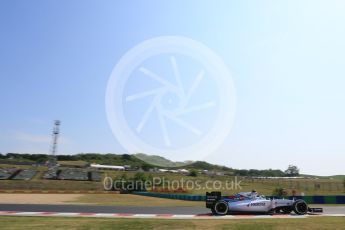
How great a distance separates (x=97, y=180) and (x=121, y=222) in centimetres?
8769

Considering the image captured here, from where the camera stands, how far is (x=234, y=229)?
13.2m

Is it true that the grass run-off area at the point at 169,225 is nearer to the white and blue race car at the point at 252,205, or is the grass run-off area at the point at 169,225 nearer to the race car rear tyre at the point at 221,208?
the race car rear tyre at the point at 221,208

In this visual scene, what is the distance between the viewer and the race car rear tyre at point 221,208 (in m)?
18.3

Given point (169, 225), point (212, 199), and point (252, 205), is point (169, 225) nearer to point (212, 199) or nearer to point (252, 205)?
point (212, 199)

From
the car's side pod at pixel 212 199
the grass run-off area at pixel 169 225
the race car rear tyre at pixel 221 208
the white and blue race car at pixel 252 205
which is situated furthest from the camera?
the car's side pod at pixel 212 199

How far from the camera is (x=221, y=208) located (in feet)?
60.4

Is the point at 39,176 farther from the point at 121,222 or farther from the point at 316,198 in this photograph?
the point at 121,222

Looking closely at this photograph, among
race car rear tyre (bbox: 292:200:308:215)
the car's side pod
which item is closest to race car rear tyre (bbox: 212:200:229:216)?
the car's side pod

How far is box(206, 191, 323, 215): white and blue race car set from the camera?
18.5m

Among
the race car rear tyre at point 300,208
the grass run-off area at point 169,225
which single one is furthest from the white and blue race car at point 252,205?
the grass run-off area at point 169,225

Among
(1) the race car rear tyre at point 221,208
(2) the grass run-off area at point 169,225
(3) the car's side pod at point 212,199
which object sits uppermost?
(3) the car's side pod at point 212,199

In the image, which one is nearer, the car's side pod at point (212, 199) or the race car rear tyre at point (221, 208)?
the race car rear tyre at point (221, 208)

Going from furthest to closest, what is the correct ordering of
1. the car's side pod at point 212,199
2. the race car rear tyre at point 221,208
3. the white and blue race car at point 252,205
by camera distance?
the car's side pod at point 212,199, the white and blue race car at point 252,205, the race car rear tyre at point 221,208

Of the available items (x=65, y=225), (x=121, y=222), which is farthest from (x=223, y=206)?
(x=65, y=225)
